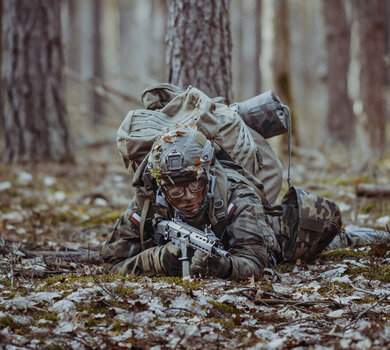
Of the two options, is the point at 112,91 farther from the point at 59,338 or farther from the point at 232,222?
the point at 59,338

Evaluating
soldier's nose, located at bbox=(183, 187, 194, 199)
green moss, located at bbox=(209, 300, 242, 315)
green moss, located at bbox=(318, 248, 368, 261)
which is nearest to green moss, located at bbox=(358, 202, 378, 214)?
green moss, located at bbox=(318, 248, 368, 261)

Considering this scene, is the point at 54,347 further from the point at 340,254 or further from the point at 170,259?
the point at 340,254

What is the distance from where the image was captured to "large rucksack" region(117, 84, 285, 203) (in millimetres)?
4441

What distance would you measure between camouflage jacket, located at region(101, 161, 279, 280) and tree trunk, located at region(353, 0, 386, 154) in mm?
8275

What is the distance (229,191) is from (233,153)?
1.51 ft

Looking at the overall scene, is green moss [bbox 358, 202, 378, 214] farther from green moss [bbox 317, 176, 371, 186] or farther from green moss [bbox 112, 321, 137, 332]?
green moss [bbox 112, 321, 137, 332]

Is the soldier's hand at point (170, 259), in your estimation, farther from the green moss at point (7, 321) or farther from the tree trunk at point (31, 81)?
the tree trunk at point (31, 81)

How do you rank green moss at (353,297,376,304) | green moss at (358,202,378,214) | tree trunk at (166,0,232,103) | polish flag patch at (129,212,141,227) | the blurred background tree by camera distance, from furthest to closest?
green moss at (358,202,378,214) < the blurred background tree < tree trunk at (166,0,232,103) < polish flag patch at (129,212,141,227) < green moss at (353,297,376,304)

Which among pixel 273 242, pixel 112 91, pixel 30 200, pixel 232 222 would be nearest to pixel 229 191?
pixel 232 222

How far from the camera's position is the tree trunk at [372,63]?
11906mm

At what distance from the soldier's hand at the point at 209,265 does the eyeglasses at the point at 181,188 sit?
45 cm

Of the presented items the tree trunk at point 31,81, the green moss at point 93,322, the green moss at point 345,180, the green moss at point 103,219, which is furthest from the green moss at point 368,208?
the tree trunk at point 31,81

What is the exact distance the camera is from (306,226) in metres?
4.72

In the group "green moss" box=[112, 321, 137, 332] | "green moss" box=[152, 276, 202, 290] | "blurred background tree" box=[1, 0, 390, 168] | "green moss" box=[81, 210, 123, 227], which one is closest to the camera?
"green moss" box=[112, 321, 137, 332]
